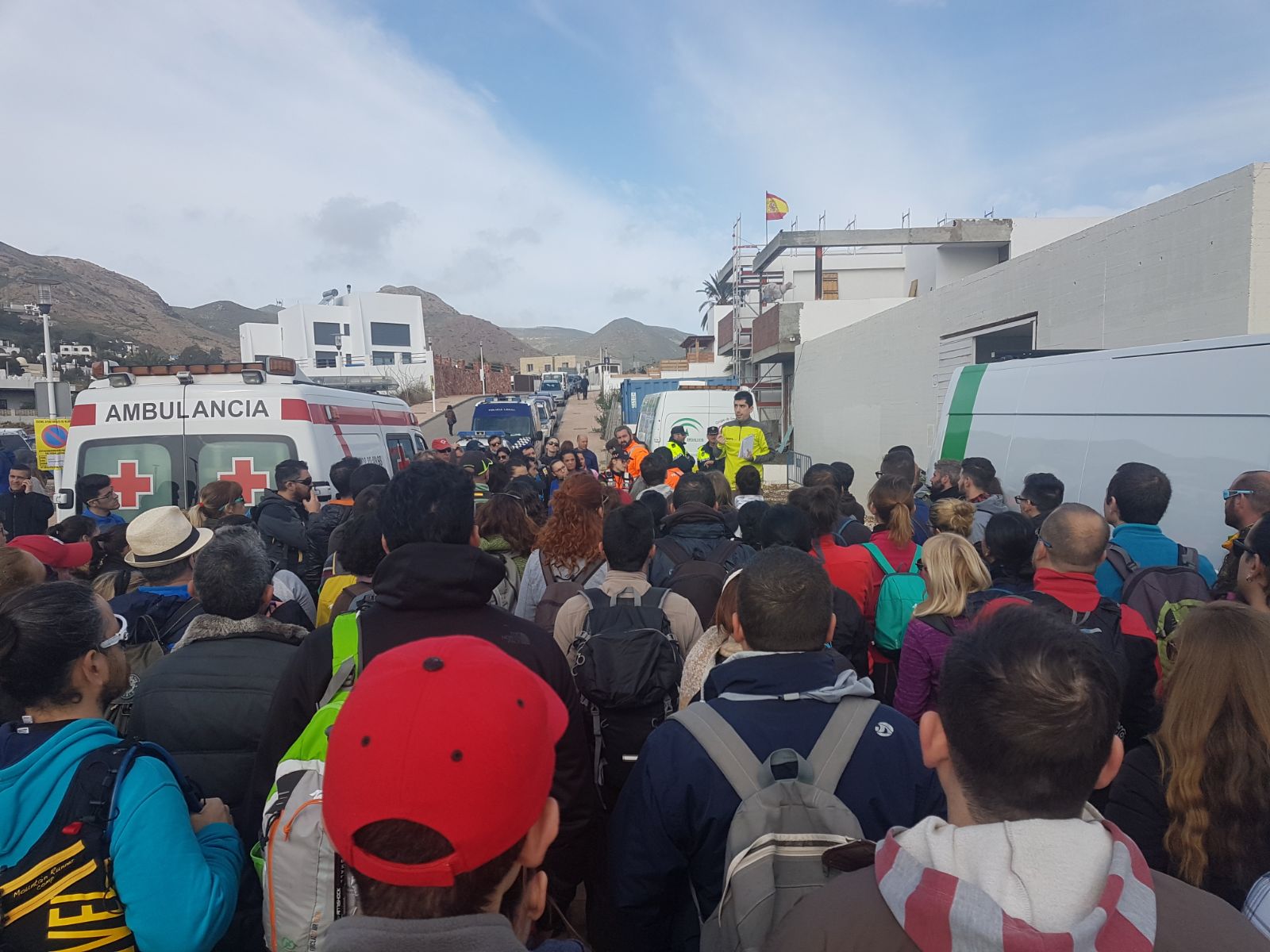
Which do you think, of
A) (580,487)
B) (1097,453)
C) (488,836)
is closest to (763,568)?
(488,836)

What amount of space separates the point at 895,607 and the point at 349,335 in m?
79.0

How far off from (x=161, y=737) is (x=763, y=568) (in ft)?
6.77

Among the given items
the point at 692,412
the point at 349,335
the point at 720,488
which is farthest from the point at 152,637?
the point at 349,335

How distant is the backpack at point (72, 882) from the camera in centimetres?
181

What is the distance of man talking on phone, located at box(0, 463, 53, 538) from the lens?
796cm

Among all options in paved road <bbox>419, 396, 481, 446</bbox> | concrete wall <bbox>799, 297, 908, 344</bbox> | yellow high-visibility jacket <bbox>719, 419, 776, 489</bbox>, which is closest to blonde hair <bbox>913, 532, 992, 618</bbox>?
yellow high-visibility jacket <bbox>719, 419, 776, 489</bbox>

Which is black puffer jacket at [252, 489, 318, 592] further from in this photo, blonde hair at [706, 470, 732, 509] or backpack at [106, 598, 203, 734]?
blonde hair at [706, 470, 732, 509]

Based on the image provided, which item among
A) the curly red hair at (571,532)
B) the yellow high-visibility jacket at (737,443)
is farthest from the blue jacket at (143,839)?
the yellow high-visibility jacket at (737,443)

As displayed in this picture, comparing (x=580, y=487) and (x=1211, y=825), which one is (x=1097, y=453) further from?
(x=1211, y=825)

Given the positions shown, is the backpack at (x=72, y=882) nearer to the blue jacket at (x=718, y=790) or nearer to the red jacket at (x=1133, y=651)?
the blue jacket at (x=718, y=790)

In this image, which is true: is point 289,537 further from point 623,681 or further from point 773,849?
point 773,849

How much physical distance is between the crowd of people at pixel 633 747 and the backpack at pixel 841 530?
33.2 inches

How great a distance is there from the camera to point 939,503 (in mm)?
5086

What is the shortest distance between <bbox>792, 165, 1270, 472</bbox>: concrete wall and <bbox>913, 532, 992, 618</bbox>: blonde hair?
6157 mm
